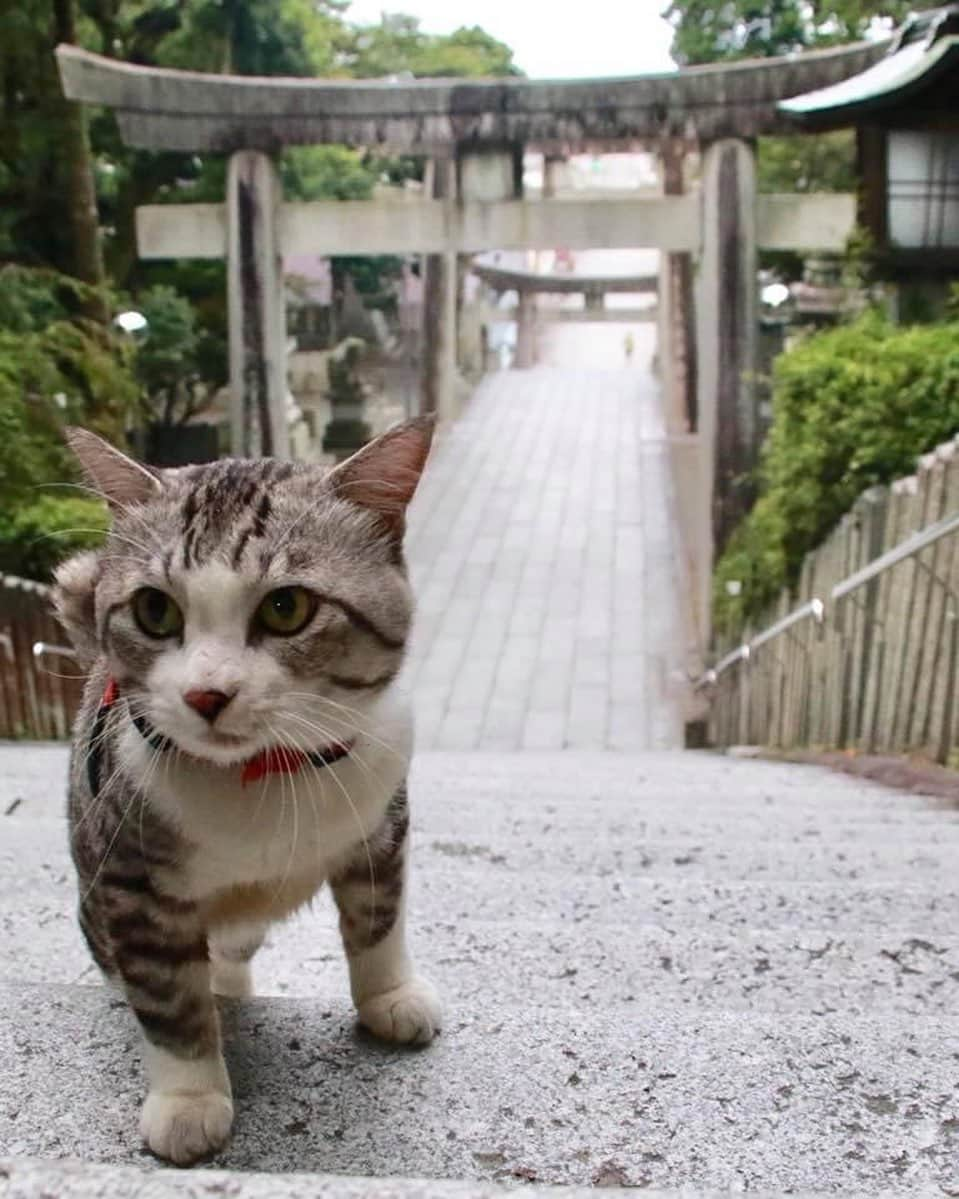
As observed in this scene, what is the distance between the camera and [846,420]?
5.50 meters

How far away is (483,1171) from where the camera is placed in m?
1.26

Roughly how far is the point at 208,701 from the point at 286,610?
0.46 ft

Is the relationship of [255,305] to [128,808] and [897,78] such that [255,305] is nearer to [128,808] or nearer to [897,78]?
[897,78]

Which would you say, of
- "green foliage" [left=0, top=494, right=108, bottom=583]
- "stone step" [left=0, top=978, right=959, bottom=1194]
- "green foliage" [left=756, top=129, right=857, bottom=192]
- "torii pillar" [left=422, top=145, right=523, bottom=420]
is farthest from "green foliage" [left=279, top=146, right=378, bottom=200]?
"stone step" [left=0, top=978, right=959, bottom=1194]

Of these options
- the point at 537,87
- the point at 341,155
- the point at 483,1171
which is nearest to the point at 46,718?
the point at 537,87

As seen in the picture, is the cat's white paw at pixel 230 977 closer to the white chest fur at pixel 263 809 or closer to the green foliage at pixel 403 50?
the white chest fur at pixel 263 809

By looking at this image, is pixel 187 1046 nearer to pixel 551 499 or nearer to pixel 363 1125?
pixel 363 1125

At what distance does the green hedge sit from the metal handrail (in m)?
0.54

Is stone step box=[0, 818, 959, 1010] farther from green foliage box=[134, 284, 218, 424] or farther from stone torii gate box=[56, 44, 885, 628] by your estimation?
green foliage box=[134, 284, 218, 424]

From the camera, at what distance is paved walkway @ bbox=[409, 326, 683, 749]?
8.10 m

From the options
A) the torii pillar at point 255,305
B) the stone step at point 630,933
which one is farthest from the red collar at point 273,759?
the torii pillar at point 255,305

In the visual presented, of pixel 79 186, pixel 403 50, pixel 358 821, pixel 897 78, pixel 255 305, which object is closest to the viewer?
pixel 358 821

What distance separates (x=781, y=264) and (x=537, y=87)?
3566 mm

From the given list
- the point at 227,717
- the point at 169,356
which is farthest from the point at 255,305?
the point at 227,717
